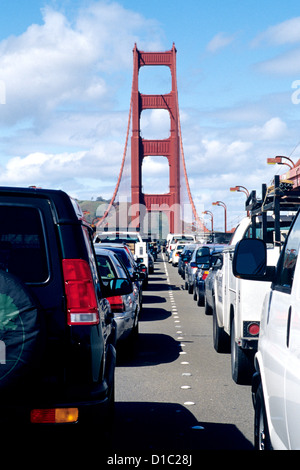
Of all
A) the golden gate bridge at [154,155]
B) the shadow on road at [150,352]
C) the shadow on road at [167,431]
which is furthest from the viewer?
the golden gate bridge at [154,155]

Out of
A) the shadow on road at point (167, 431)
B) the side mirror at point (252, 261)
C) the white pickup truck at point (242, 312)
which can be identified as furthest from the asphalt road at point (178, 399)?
the side mirror at point (252, 261)

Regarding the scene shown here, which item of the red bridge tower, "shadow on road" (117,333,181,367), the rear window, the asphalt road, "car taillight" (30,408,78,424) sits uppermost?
the red bridge tower

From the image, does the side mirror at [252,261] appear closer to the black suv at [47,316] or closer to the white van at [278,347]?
the white van at [278,347]

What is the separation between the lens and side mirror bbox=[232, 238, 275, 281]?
384cm

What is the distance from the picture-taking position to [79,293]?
11.0ft

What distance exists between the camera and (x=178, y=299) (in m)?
19.5

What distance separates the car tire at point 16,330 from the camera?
302 centimetres

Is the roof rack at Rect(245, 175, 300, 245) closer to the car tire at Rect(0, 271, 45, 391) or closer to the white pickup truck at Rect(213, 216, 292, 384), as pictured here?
the white pickup truck at Rect(213, 216, 292, 384)

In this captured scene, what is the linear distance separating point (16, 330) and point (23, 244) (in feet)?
1.75

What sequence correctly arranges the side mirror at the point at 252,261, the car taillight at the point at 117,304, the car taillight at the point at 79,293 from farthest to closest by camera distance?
1. the car taillight at the point at 117,304
2. the side mirror at the point at 252,261
3. the car taillight at the point at 79,293

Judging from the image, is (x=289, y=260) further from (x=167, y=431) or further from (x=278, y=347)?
(x=167, y=431)

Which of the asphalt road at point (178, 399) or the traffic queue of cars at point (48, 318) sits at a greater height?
the traffic queue of cars at point (48, 318)

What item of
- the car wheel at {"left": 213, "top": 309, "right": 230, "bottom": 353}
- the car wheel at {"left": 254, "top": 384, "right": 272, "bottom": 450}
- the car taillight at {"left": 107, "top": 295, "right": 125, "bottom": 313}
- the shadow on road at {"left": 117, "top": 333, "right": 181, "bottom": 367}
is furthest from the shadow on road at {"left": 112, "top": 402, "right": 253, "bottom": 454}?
the car wheel at {"left": 213, "top": 309, "right": 230, "bottom": 353}
